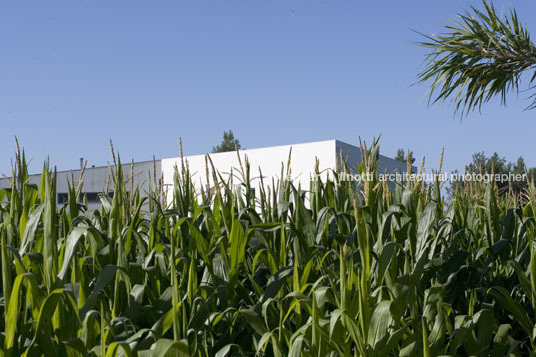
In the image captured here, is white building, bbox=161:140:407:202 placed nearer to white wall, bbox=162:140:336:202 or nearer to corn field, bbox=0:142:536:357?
white wall, bbox=162:140:336:202

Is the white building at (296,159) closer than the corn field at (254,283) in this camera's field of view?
No

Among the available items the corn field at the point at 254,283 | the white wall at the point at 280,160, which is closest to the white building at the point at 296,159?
the white wall at the point at 280,160

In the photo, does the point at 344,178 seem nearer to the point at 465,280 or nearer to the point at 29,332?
the point at 465,280

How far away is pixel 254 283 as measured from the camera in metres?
1.12

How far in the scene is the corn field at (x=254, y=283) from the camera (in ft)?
3.03

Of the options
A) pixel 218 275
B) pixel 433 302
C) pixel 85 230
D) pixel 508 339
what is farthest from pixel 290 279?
pixel 508 339

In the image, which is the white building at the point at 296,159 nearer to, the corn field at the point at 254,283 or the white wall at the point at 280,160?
the white wall at the point at 280,160

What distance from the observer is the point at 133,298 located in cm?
103

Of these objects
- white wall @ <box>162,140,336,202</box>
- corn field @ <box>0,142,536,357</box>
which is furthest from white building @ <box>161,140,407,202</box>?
corn field @ <box>0,142,536,357</box>

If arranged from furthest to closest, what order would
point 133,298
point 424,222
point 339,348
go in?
point 424,222 < point 133,298 < point 339,348

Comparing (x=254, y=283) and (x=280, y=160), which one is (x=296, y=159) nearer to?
(x=280, y=160)

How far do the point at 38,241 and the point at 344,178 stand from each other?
928 mm

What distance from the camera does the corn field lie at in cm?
92

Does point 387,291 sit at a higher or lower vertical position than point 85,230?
lower
